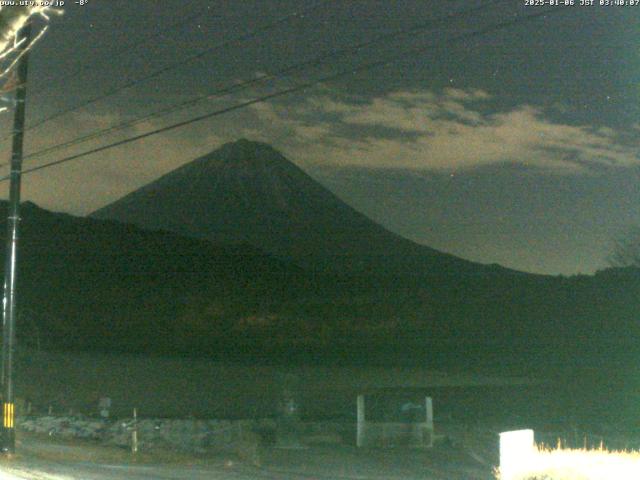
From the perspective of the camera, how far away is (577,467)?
37.1ft

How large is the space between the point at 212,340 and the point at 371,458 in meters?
51.7

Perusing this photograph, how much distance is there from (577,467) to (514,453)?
1.12 metres

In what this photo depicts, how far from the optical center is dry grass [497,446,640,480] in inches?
427

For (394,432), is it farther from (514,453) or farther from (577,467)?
(577,467)

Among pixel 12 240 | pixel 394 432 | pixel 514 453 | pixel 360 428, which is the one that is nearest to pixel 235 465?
pixel 12 240

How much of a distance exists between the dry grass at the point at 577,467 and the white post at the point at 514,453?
0.08 ft

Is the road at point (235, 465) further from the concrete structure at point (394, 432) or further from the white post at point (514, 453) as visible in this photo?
the white post at point (514, 453)

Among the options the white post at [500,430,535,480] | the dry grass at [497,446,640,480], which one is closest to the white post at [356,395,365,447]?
the dry grass at [497,446,640,480]

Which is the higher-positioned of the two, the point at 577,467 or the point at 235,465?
the point at 577,467

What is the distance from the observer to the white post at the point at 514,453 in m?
Answer: 12.0

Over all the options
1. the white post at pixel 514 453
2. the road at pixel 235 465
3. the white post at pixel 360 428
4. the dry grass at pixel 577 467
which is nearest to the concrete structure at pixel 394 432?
the white post at pixel 360 428

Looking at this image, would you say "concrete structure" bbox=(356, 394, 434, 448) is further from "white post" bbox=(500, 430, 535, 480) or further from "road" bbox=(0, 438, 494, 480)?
"white post" bbox=(500, 430, 535, 480)

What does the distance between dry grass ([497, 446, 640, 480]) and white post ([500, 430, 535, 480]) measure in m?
0.03

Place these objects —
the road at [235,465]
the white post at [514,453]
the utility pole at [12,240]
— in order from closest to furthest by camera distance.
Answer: the white post at [514,453] → the road at [235,465] → the utility pole at [12,240]
